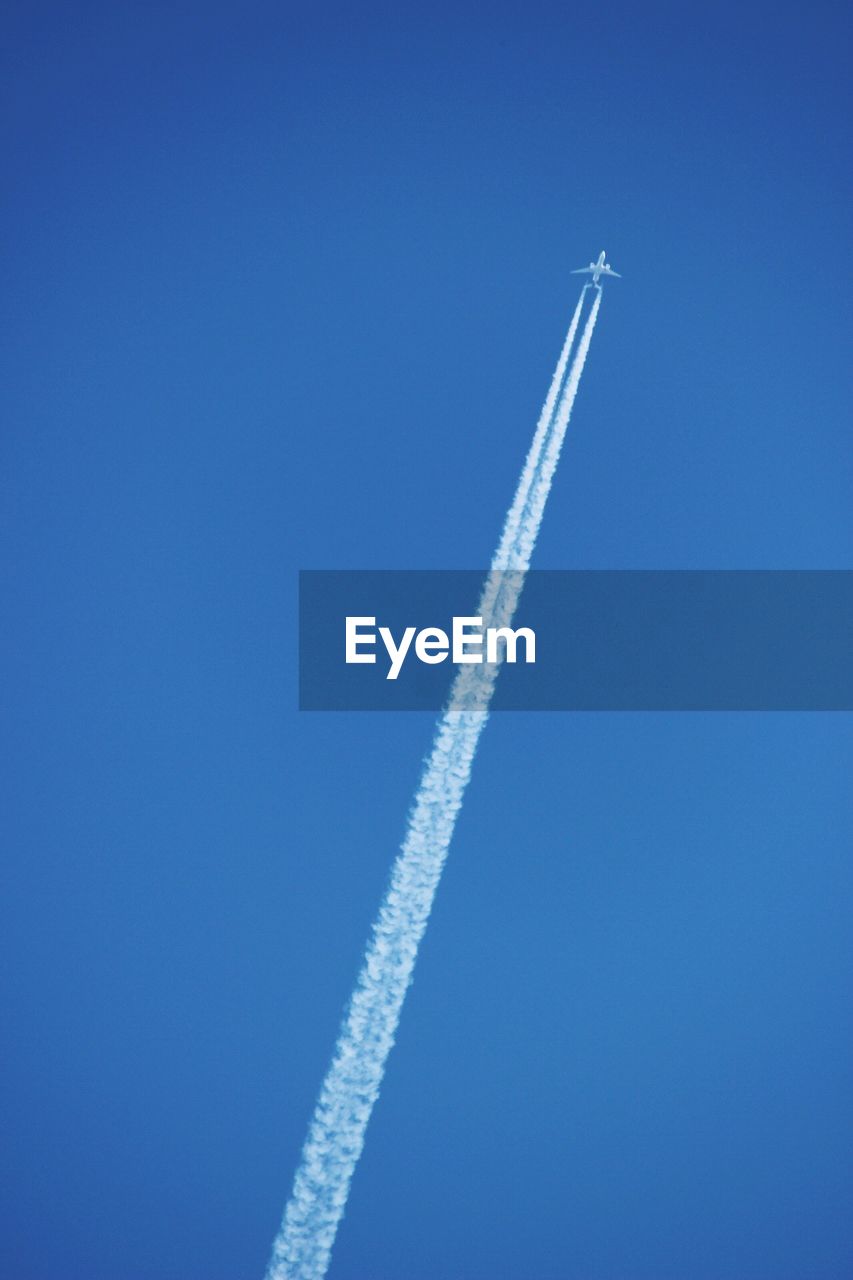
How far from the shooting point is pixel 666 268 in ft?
11.8

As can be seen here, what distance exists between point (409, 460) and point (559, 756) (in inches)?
57.0

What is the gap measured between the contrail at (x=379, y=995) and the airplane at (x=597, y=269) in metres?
1.19

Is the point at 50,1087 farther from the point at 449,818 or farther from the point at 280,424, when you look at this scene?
the point at 280,424

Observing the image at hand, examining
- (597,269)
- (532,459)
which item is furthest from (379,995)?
(597,269)

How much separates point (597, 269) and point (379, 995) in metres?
3.28

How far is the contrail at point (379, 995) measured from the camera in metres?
3.52

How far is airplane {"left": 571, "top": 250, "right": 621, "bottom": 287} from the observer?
3531mm

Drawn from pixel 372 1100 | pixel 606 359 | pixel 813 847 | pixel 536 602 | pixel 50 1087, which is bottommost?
pixel 50 1087

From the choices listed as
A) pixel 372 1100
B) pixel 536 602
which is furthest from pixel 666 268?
pixel 372 1100

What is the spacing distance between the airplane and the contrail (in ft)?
3.92

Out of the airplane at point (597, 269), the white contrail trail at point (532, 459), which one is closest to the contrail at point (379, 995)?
the white contrail trail at point (532, 459)

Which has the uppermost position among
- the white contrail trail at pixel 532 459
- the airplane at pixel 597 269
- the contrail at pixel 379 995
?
the airplane at pixel 597 269

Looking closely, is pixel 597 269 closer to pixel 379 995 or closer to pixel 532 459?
pixel 532 459

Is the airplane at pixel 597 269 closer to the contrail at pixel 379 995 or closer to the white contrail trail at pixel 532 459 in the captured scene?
the white contrail trail at pixel 532 459
